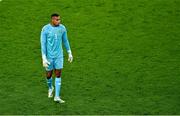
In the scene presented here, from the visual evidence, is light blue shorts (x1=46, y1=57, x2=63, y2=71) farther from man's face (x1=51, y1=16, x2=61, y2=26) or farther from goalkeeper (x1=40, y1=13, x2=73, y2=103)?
man's face (x1=51, y1=16, x2=61, y2=26)

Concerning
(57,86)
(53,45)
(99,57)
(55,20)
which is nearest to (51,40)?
(53,45)

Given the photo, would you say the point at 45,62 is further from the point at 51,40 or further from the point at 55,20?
the point at 55,20

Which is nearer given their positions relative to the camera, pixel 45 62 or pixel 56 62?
pixel 45 62

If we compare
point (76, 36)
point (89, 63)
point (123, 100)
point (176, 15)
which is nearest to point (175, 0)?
point (176, 15)

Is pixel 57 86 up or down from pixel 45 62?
down

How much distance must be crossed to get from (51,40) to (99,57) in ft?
11.2

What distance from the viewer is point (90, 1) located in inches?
683

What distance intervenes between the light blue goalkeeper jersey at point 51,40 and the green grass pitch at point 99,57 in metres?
1.06

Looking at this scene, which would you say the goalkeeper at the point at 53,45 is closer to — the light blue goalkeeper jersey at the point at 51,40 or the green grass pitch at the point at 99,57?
the light blue goalkeeper jersey at the point at 51,40

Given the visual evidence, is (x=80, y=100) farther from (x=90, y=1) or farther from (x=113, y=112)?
(x=90, y=1)

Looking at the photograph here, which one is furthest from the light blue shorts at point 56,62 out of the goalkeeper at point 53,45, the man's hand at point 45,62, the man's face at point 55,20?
the man's face at point 55,20

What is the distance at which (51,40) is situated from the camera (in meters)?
10.6

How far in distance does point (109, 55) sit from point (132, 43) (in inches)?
42.6

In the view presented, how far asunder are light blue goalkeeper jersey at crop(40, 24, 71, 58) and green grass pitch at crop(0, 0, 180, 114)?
106 cm
